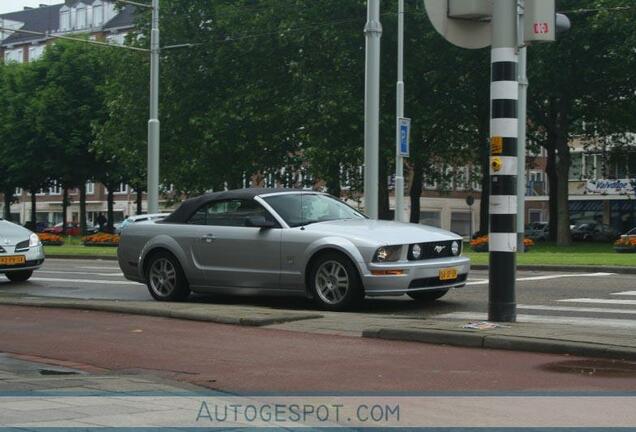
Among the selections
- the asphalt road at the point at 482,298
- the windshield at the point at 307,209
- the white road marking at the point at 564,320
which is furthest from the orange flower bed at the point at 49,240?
the white road marking at the point at 564,320

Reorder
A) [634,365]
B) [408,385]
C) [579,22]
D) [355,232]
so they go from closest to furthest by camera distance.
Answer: [408,385] < [634,365] < [355,232] < [579,22]

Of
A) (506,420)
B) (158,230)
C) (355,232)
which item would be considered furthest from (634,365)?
(158,230)

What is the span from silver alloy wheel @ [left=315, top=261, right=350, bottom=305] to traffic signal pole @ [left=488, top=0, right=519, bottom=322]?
257 centimetres

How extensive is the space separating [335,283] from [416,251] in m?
1.04

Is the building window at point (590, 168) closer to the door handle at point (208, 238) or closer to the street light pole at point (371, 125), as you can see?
the street light pole at point (371, 125)

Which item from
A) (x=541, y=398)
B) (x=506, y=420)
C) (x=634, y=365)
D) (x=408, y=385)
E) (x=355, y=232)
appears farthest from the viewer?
(x=355, y=232)

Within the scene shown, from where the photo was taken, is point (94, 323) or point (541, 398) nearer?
point (541, 398)

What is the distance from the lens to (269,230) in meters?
13.5

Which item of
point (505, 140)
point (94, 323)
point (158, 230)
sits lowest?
point (94, 323)

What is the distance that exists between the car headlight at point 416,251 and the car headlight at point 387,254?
191 mm

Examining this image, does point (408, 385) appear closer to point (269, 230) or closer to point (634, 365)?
point (634, 365)

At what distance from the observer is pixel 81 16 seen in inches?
3925

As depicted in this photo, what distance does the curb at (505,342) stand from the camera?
8477 millimetres

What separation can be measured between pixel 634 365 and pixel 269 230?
621 centimetres
